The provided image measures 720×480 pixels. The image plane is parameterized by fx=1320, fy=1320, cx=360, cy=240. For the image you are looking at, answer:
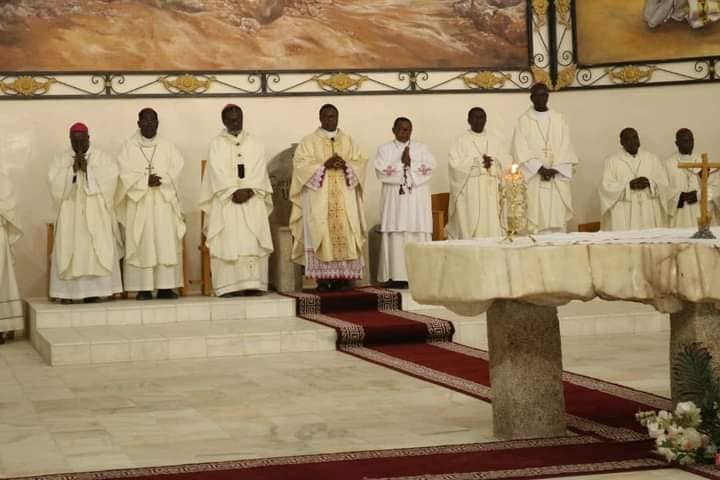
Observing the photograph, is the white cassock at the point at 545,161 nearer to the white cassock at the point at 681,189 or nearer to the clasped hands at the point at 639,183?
the clasped hands at the point at 639,183

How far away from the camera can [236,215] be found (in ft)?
44.7

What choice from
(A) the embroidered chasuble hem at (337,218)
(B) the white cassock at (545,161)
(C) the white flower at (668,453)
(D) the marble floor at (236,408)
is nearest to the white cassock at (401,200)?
(A) the embroidered chasuble hem at (337,218)

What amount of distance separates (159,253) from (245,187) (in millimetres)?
1112

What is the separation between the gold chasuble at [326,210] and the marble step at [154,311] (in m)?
0.80

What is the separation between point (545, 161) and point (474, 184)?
89cm

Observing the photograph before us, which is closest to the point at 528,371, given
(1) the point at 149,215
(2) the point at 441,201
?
(1) the point at 149,215

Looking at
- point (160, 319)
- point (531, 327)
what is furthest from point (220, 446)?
point (160, 319)

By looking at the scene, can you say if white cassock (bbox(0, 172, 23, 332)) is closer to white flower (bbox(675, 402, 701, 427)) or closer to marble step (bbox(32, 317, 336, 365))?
marble step (bbox(32, 317, 336, 365))

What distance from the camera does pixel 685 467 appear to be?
624 cm

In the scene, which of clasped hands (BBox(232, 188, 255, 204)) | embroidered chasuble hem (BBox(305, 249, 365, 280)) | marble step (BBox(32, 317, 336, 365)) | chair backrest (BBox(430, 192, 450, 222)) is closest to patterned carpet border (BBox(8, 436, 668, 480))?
marble step (BBox(32, 317, 336, 365))

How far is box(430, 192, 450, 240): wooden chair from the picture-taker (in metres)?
14.7

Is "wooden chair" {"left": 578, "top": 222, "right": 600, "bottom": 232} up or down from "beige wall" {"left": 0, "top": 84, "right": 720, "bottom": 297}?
down

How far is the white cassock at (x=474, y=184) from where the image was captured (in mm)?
14641

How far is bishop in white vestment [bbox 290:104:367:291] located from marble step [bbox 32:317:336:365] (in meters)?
1.62
